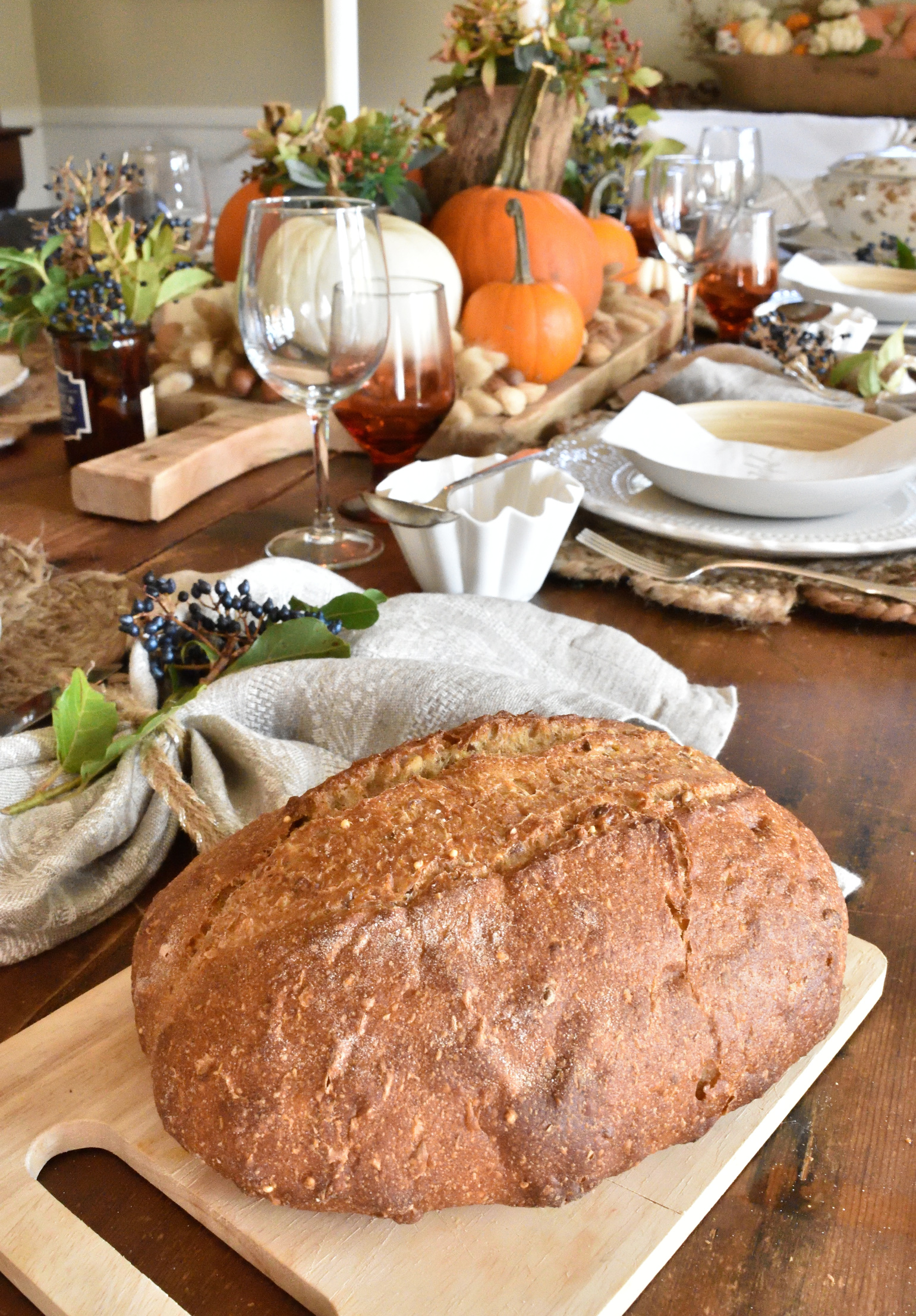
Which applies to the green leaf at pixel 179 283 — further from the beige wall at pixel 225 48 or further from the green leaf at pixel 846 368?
the beige wall at pixel 225 48

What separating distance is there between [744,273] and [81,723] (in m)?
1.53

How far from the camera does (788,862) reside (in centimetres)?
60

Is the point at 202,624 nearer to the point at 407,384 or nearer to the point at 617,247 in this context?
the point at 407,384

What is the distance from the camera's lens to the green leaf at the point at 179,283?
Answer: 4.69ft

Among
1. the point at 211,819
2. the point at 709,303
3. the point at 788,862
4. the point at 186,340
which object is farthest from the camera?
the point at 709,303

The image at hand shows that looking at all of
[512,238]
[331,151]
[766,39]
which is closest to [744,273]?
[512,238]

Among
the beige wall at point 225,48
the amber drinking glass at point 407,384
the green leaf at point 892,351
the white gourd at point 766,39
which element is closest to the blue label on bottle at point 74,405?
the amber drinking glass at point 407,384

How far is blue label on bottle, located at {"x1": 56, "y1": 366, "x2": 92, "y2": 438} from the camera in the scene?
1403 millimetres

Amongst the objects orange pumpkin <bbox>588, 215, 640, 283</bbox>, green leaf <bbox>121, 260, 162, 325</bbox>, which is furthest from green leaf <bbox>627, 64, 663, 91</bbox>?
green leaf <bbox>121, 260, 162, 325</bbox>

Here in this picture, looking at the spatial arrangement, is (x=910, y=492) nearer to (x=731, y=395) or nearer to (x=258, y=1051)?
(x=731, y=395)

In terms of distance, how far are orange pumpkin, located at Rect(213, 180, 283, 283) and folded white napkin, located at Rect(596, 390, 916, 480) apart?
2.83 ft

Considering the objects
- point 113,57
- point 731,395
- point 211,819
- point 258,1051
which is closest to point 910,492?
point 731,395

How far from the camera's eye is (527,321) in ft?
5.14

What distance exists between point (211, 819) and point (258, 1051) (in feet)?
0.76
